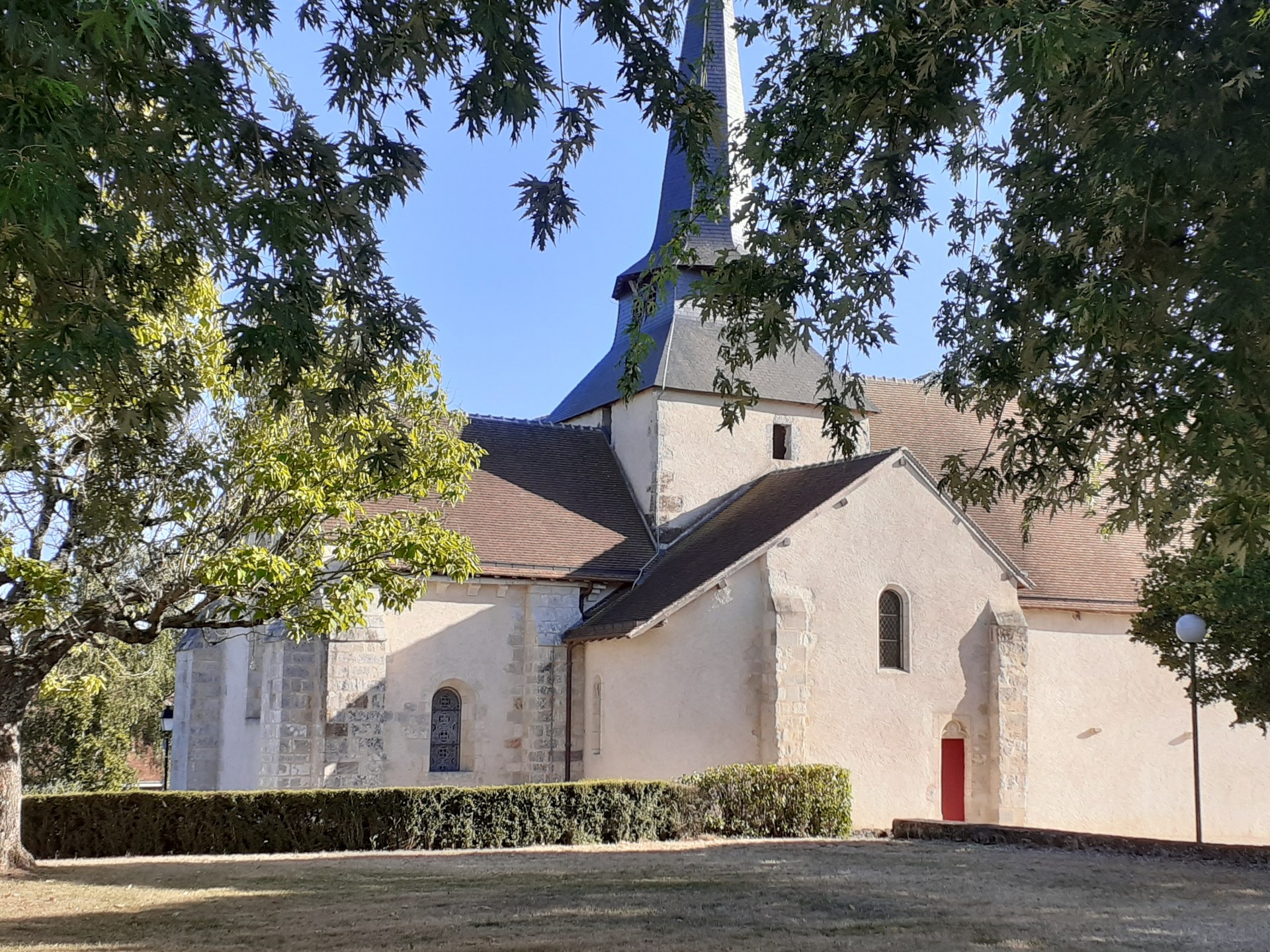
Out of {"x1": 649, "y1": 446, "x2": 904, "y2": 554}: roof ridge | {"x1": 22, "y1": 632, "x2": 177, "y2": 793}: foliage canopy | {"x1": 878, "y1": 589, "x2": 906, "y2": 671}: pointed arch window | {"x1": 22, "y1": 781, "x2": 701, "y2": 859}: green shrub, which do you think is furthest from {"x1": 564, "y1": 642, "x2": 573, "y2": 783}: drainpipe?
{"x1": 22, "y1": 632, "x2": 177, "y2": 793}: foliage canopy

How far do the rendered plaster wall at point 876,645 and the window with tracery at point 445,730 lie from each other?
511 centimetres

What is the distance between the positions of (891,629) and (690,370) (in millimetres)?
6094

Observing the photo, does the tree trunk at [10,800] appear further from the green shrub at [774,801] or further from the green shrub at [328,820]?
the green shrub at [774,801]

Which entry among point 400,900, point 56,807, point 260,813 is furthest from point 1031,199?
point 56,807

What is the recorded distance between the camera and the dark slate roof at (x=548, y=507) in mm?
20547

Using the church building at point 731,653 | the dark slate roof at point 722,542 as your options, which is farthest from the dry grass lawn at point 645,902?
the dark slate roof at point 722,542

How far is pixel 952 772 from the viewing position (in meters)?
20.5

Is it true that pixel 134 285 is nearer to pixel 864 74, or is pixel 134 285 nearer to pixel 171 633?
pixel 864 74

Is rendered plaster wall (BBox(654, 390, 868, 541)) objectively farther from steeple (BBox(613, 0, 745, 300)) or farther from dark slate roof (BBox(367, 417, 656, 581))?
steeple (BBox(613, 0, 745, 300))

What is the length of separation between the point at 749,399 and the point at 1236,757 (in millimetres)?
17627

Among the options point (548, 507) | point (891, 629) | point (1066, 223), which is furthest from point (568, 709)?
point (1066, 223)

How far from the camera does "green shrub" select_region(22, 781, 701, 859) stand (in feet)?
49.0

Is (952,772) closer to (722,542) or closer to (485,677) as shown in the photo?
(722,542)

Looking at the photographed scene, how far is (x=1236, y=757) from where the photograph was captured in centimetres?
2231
